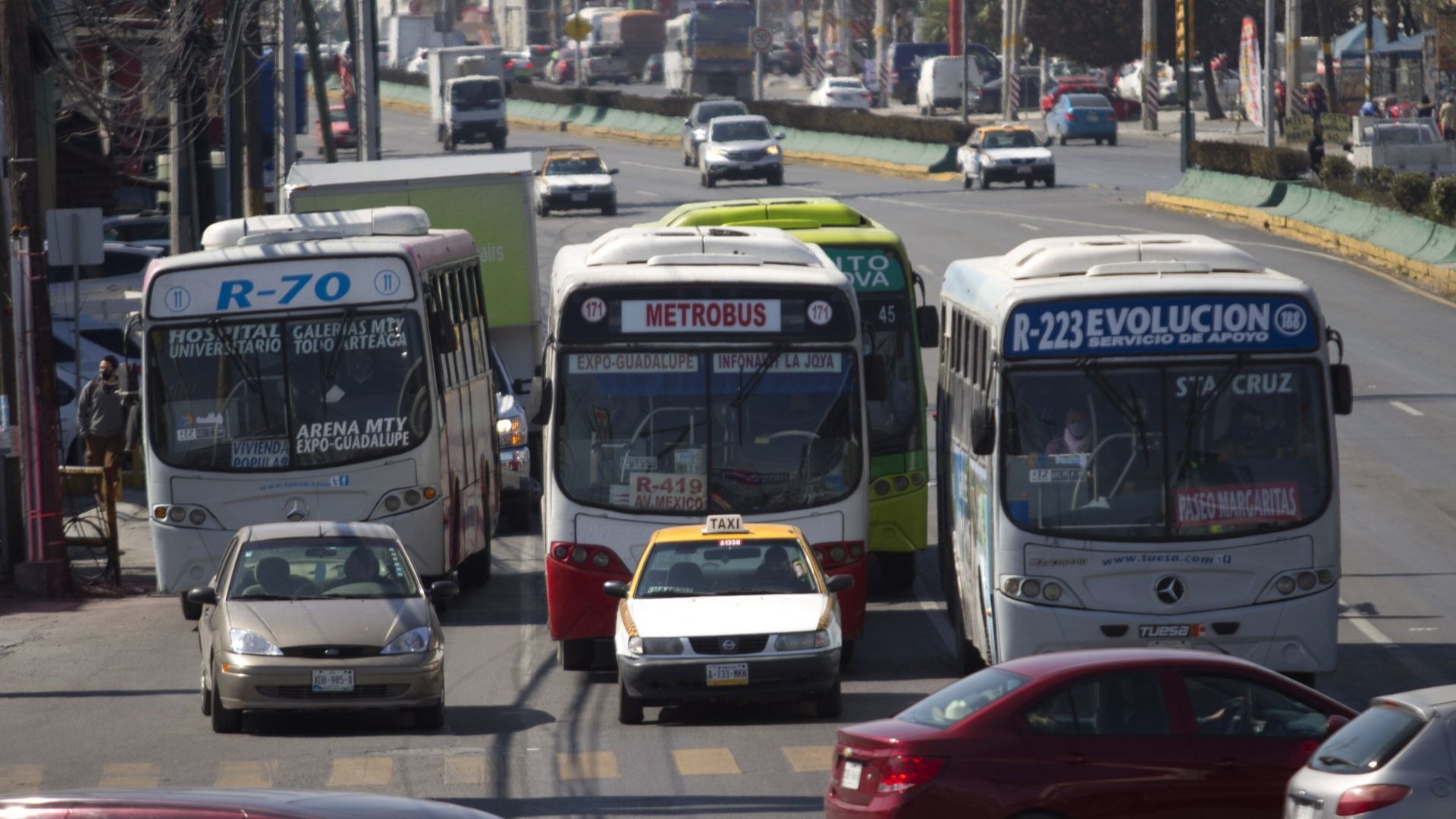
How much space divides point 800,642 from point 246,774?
3.74 m

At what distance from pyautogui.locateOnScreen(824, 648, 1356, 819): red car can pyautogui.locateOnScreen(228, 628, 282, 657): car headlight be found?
540 centimetres

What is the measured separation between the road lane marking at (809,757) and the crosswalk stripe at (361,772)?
246 centimetres

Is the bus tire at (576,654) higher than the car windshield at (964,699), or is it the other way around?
the car windshield at (964,699)

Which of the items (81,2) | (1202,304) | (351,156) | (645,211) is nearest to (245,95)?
(81,2)

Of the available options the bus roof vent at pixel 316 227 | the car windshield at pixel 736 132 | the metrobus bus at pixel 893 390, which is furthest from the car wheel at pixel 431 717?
the car windshield at pixel 736 132

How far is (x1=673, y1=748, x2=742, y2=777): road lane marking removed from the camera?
13.0m

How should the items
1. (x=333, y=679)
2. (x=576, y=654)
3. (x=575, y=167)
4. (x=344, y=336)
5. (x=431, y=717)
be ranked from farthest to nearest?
(x=575, y=167) < (x=344, y=336) < (x=576, y=654) < (x=431, y=717) < (x=333, y=679)

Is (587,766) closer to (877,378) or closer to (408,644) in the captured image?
(408,644)

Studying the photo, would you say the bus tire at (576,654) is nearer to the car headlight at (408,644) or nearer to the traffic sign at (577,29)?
the car headlight at (408,644)

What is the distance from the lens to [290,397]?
62.0 ft

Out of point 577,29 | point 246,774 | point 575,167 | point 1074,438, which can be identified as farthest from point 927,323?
point 577,29

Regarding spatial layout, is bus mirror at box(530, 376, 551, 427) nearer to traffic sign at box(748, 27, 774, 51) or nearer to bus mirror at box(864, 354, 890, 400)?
bus mirror at box(864, 354, 890, 400)

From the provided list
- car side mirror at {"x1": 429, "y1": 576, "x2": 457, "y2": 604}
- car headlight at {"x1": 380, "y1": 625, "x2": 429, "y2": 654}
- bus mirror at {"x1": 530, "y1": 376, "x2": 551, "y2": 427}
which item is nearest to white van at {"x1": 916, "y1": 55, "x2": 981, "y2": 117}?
bus mirror at {"x1": 530, "y1": 376, "x2": 551, "y2": 427}

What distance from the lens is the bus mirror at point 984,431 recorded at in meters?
13.8
